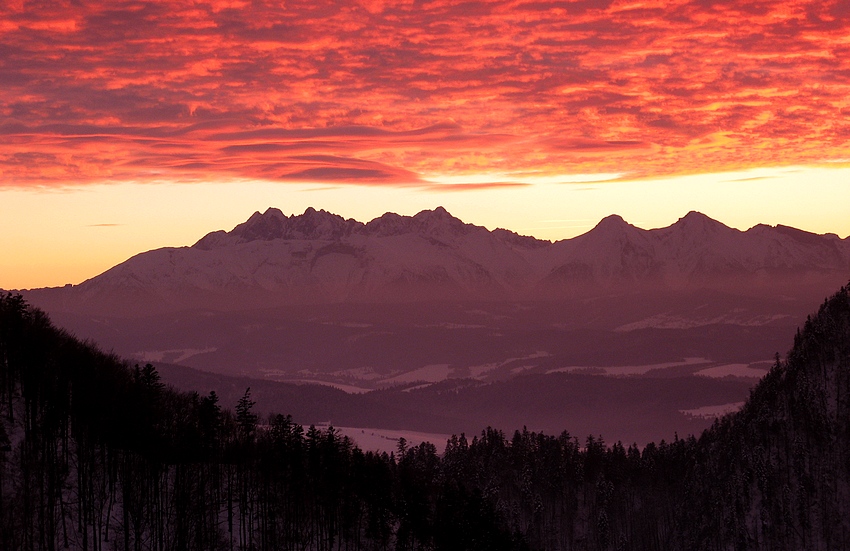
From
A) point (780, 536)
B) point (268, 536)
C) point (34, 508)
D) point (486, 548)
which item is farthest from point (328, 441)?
point (780, 536)

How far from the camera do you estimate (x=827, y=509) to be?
19425 cm

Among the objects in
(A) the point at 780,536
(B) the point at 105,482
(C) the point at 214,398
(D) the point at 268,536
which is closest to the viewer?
(B) the point at 105,482

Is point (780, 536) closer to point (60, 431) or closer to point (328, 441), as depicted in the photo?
point (328, 441)

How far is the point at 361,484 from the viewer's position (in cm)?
15488

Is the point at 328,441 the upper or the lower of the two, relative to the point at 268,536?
upper

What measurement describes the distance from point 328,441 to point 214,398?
17947 millimetres

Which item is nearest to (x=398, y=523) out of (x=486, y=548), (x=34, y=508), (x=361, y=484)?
(x=361, y=484)

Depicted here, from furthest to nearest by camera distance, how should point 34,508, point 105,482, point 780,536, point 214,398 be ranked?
1. point 780,536
2. point 214,398
3. point 105,482
4. point 34,508

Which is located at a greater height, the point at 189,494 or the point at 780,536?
the point at 189,494

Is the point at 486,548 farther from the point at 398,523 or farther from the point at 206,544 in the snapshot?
the point at 206,544

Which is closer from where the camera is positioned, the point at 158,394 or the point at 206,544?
the point at 206,544

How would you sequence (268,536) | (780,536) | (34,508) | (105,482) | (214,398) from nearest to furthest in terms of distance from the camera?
1. (34,508)
2. (105,482)
3. (268,536)
4. (214,398)
5. (780,536)

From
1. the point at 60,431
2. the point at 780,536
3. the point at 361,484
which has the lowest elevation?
the point at 780,536

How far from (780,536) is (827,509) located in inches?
373
